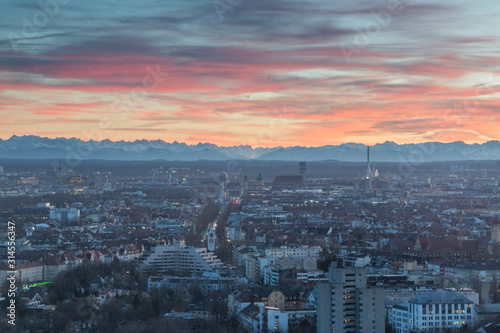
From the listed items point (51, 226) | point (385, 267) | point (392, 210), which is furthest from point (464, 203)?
point (385, 267)

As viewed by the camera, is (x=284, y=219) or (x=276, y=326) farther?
(x=284, y=219)

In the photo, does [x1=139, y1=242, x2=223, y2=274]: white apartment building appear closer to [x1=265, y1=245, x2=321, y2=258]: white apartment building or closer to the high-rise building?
[x1=265, y1=245, x2=321, y2=258]: white apartment building

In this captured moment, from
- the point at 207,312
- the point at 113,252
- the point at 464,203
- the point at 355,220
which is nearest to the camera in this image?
the point at 207,312

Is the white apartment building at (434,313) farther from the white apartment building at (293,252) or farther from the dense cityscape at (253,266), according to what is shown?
the white apartment building at (293,252)

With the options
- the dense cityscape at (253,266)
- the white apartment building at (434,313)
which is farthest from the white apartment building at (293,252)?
the white apartment building at (434,313)

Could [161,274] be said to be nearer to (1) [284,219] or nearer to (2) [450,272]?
(2) [450,272]

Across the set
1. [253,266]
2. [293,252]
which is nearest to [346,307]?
[253,266]

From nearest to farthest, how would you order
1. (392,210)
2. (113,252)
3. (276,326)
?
(276,326) → (113,252) → (392,210)
